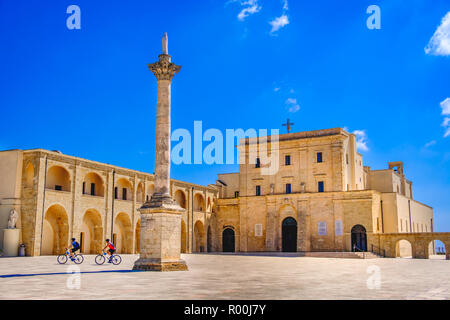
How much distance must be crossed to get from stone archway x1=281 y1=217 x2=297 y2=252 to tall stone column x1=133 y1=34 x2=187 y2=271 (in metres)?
29.7

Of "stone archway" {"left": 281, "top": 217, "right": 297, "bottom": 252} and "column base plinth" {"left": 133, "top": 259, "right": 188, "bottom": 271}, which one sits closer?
"column base plinth" {"left": 133, "top": 259, "right": 188, "bottom": 271}

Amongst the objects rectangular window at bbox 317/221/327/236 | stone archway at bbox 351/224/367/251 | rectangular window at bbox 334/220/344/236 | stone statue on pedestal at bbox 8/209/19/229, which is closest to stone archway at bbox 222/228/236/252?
rectangular window at bbox 317/221/327/236

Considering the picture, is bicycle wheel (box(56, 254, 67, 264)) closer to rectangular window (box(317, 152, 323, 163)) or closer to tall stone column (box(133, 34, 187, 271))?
tall stone column (box(133, 34, 187, 271))

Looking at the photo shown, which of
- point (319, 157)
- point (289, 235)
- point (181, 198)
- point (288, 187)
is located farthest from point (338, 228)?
point (181, 198)

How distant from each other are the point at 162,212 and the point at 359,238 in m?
29.1

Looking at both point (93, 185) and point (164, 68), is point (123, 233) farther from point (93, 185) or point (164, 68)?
point (164, 68)

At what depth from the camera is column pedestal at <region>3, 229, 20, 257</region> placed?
30781 mm

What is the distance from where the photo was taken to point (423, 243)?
121ft

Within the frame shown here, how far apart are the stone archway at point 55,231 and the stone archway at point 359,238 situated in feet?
83.5

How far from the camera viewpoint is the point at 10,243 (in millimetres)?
30812

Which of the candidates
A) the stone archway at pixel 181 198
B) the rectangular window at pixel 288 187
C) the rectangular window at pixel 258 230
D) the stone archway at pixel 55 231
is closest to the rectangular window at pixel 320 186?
the rectangular window at pixel 288 187

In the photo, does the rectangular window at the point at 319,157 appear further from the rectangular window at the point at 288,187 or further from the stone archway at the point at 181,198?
the stone archway at the point at 181,198
